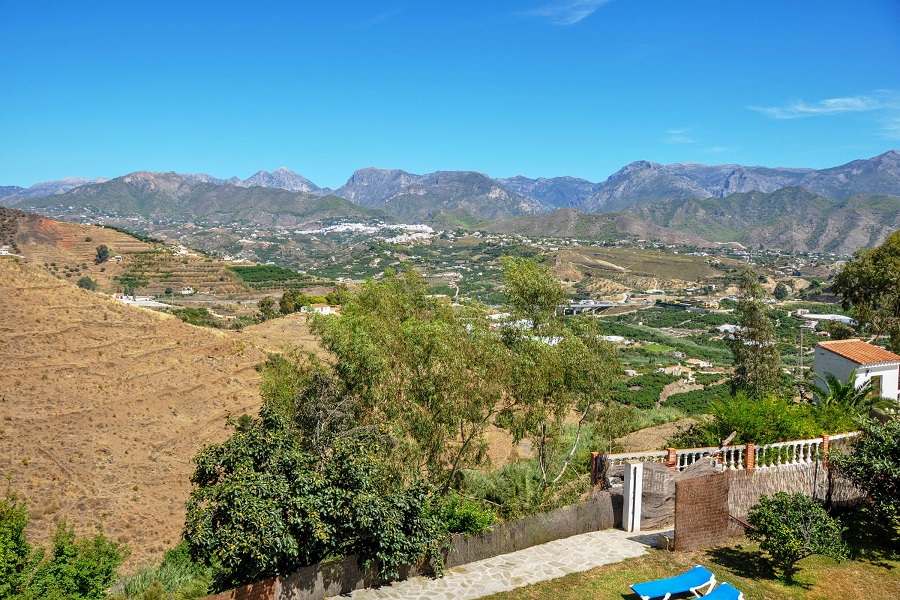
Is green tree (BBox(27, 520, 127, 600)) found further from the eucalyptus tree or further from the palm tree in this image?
the palm tree

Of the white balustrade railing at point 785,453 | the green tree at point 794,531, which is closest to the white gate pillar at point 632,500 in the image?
the green tree at point 794,531

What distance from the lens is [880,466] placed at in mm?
10195

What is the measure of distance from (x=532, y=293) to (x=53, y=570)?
9.66 metres

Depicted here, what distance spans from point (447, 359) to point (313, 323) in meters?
3.41

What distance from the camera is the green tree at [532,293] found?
12562mm

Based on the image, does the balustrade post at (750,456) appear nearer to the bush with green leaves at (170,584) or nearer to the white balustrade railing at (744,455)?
the white balustrade railing at (744,455)

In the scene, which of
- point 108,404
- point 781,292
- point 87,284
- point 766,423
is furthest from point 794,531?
point 781,292

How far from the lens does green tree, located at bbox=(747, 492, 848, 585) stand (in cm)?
904

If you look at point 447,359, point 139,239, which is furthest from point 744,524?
point 139,239

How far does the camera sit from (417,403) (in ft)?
37.0

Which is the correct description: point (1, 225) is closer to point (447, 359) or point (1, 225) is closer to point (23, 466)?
point (23, 466)

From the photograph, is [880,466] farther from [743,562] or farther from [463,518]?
[463,518]

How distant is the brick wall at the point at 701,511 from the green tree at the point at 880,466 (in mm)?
2465

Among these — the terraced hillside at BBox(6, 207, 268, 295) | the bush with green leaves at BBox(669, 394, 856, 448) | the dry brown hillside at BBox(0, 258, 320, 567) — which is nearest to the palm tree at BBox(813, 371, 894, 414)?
the bush with green leaves at BBox(669, 394, 856, 448)
